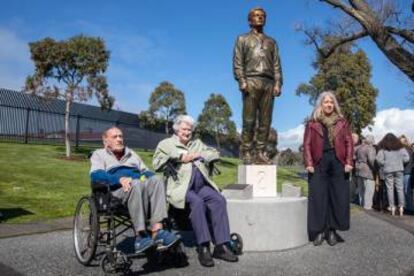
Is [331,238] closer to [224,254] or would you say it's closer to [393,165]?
[224,254]

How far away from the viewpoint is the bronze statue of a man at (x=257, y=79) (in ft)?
23.1

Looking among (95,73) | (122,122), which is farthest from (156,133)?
(95,73)

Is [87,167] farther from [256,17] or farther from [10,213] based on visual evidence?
[256,17]

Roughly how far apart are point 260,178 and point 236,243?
1562 mm

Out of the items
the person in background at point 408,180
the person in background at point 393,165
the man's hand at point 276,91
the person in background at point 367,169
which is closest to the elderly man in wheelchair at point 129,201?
the man's hand at point 276,91

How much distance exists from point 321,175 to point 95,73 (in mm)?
15035

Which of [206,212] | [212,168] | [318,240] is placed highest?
[212,168]

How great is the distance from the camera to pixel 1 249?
5465 mm

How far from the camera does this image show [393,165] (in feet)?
33.8

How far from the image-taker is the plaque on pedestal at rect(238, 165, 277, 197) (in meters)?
6.79

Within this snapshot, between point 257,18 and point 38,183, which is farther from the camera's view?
point 38,183

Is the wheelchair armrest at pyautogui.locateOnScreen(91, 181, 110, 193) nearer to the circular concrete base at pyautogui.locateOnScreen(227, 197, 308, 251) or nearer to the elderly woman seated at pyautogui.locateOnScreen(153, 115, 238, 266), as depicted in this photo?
the elderly woman seated at pyautogui.locateOnScreen(153, 115, 238, 266)

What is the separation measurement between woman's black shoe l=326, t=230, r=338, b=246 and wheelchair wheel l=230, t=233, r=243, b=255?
135cm

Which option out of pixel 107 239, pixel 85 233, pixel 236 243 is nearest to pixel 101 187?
pixel 107 239
